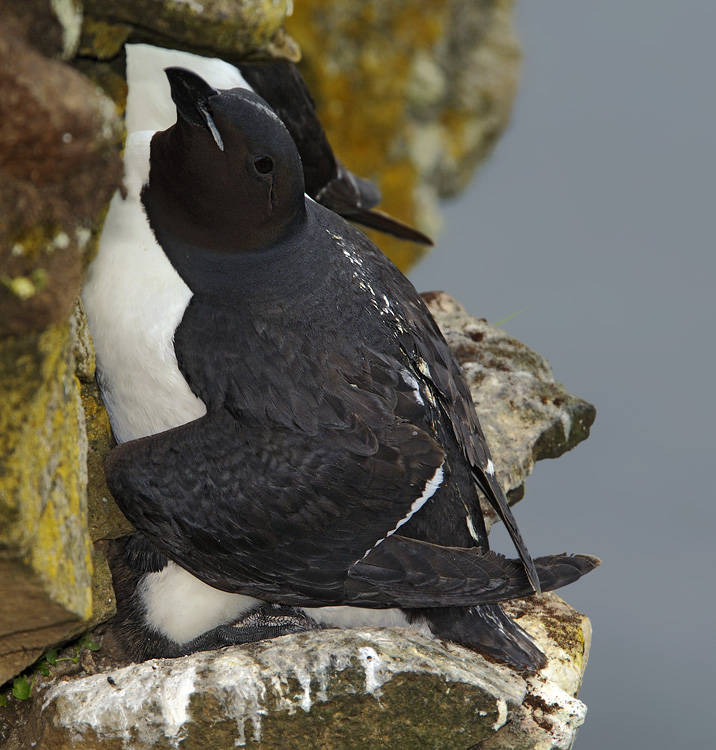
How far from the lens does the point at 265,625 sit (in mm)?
2965

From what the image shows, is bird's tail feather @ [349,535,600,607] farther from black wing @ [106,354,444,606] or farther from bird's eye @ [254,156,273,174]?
bird's eye @ [254,156,273,174]

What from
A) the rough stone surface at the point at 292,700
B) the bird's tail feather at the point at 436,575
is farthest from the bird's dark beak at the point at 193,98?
the rough stone surface at the point at 292,700

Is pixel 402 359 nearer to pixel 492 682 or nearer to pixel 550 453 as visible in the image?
pixel 492 682

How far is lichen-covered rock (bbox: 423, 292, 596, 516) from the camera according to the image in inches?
153

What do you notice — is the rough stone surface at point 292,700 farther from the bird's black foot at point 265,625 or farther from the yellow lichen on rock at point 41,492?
the yellow lichen on rock at point 41,492

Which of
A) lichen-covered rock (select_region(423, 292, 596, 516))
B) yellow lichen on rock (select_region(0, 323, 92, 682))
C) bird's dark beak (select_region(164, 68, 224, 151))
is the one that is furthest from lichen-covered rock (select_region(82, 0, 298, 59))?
lichen-covered rock (select_region(423, 292, 596, 516))

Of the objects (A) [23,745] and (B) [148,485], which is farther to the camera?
(A) [23,745]

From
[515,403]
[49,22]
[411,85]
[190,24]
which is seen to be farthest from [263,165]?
[411,85]

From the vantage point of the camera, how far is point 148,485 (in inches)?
98.3

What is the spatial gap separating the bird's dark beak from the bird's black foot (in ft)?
4.51

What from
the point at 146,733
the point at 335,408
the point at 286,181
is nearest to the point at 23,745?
the point at 146,733

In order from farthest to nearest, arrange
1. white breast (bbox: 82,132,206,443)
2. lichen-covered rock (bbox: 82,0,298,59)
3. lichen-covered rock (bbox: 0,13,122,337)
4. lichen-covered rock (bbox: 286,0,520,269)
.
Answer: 1. lichen-covered rock (bbox: 286,0,520,269)
2. white breast (bbox: 82,132,206,443)
3. lichen-covered rock (bbox: 82,0,298,59)
4. lichen-covered rock (bbox: 0,13,122,337)

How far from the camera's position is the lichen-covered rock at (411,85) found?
5344mm

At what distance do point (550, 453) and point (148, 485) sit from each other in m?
2.11
